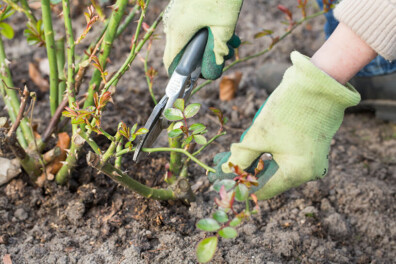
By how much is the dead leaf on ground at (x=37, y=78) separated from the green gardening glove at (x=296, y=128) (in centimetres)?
128

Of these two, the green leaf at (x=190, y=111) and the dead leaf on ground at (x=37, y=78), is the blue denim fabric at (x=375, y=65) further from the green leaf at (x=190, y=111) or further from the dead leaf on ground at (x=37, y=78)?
the dead leaf on ground at (x=37, y=78)

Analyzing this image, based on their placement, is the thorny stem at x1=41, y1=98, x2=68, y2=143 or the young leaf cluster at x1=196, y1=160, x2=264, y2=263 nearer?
the young leaf cluster at x1=196, y1=160, x2=264, y2=263

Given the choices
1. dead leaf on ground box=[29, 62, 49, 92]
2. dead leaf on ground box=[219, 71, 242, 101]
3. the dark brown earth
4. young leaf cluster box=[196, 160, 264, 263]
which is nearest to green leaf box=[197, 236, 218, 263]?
young leaf cluster box=[196, 160, 264, 263]

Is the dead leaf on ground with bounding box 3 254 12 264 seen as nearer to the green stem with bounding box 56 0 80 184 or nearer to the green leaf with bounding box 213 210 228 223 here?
the green stem with bounding box 56 0 80 184

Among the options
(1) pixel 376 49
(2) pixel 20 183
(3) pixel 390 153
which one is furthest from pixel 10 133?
(3) pixel 390 153

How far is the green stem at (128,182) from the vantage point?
1.29 m

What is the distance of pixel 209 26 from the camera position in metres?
1.42

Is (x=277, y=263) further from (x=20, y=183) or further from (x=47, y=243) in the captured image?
(x=20, y=183)

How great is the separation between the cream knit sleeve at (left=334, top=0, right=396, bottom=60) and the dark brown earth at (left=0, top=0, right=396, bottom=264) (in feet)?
2.35

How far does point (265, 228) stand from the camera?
5.40 ft

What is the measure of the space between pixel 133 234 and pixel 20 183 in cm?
49

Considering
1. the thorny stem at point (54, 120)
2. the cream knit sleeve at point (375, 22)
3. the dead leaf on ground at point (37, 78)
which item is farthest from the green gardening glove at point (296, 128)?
the dead leaf on ground at point (37, 78)

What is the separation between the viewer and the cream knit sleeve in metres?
1.28

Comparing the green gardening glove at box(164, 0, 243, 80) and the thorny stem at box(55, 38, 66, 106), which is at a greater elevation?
the green gardening glove at box(164, 0, 243, 80)
